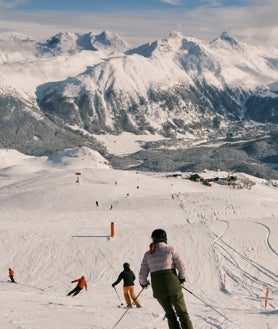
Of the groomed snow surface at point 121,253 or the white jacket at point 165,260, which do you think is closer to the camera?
the white jacket at point 165,260

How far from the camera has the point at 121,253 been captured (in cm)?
3650

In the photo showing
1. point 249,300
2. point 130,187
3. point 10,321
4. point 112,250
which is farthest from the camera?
point 130,187

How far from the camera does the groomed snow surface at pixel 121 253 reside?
58.9 ft

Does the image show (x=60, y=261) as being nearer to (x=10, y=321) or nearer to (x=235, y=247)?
(x=235, y=247)

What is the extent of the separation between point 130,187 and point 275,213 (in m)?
22.3

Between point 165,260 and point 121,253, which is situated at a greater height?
point 165,260

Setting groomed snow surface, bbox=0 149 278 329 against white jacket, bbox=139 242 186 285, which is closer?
white jacket, bbox=139 242 186 285

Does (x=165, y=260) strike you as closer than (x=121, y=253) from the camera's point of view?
Yes

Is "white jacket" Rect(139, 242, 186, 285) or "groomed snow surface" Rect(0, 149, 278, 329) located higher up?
"white jacket" Rect(139, 242, 186, 285)

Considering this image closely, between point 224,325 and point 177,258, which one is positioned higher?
point 177,258

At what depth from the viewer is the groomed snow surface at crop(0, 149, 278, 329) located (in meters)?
18.0

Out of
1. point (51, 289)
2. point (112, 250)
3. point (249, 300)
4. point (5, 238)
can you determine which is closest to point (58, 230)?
point (5, 238)

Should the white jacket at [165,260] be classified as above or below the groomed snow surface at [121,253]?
above

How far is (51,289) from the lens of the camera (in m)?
28.2
